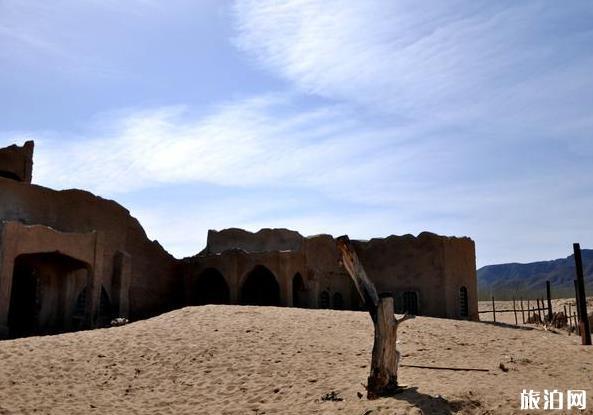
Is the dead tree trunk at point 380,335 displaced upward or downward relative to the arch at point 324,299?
downward

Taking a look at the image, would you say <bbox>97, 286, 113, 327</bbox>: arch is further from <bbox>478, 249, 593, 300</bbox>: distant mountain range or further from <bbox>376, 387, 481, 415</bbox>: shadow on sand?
<bbox>478, 249, 593, 300</bbox>: distant mountain range

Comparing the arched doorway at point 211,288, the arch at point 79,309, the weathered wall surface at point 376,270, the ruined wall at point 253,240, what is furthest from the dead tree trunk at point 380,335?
the arched doorway at point 211,288

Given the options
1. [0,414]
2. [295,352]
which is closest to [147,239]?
[295,352]

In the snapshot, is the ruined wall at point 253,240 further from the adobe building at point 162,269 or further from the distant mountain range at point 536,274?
the distant mountain range at point 536,274

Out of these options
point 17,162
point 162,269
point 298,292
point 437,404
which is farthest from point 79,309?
point 437,404

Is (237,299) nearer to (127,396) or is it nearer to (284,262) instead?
(284,262)

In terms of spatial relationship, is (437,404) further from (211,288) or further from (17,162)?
(17,162)

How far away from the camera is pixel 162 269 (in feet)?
95.5

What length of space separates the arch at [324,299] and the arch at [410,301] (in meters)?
3.68

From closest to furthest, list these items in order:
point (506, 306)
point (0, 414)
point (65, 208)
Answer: point (0, 414), point (65, 208), point (506, 306)

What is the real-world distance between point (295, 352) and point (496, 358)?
5.12 m

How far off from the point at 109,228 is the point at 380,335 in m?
17.8

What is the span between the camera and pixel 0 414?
11.1 m

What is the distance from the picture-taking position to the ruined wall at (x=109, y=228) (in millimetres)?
22891
